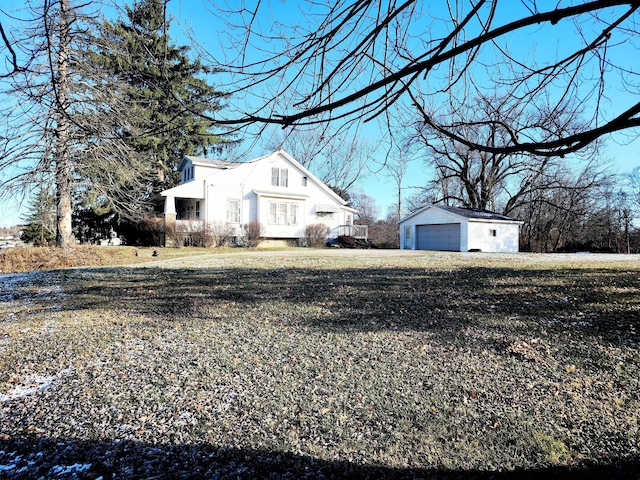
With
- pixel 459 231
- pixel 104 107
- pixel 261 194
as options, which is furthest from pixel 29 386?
pixel 459 231

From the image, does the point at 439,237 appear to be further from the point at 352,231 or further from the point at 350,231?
the point at 350,231

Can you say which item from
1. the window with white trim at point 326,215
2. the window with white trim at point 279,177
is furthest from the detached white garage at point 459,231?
the window with white trim at point 279,177

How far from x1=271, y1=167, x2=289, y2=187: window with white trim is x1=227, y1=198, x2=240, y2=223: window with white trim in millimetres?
3063

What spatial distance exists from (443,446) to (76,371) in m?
3.18

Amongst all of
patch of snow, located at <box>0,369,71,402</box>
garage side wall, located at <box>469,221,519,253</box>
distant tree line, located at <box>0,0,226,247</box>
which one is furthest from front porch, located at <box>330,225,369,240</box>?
patch of snow, located at <box>0,369,71,402</box>

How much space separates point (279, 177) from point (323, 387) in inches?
902

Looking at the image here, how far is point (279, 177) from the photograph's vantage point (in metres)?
25.2

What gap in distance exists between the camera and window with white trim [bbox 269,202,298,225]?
2427cm

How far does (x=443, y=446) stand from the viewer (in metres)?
2.32

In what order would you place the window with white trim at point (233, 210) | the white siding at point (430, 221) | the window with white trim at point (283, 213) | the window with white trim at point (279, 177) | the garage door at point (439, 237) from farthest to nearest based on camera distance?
1. the window with white trim at point (279, 177)
2. the window with white trim at point (283, 213)
3. the window with white trim at point (233, 210)
4. the garage door at point (439, 237)
5. the white siding at point (430, 221)

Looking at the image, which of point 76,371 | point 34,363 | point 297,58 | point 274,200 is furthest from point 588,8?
point 274,200

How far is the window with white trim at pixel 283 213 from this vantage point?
24270mm

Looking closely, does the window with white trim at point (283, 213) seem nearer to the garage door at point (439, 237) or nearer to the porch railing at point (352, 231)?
the porch railing at point (352, 231)

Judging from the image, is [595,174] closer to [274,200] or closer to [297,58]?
[274,200]
